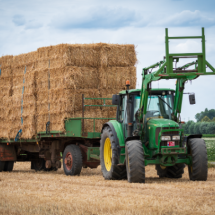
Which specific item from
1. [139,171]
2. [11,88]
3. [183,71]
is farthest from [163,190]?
[11,88]

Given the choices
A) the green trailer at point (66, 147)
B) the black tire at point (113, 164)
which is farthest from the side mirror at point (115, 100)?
the green trailer at point (66, 147)

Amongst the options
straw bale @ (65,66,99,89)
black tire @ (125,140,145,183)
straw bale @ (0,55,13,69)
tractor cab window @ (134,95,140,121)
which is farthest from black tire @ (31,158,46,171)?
black tire @ (125,140,145,183)

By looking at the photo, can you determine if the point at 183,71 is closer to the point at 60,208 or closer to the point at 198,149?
the point at 198,149

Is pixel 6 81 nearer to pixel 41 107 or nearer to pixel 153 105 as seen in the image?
pixel 41 107

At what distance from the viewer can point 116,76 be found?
49.2ft

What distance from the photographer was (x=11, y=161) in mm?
18406

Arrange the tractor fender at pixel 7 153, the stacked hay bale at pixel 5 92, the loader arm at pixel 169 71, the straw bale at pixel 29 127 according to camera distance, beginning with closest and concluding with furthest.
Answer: the loader arm at pixel 169 71 → the straw bale at pixel 29 127 → the stacked hay bale at pixel 5 92 → the tractor fender at pixel 7 153

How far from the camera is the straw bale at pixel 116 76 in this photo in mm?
14859

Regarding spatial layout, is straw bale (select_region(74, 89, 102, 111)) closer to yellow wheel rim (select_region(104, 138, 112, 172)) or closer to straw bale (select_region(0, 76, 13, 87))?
yellow wheel rim (select_region(104, 138, 112, 172))

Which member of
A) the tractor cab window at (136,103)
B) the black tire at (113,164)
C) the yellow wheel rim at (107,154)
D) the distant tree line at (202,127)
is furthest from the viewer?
the distant tree line at (202,127)

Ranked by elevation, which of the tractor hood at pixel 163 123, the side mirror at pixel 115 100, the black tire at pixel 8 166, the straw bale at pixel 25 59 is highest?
the straw bale at pixel 25 59

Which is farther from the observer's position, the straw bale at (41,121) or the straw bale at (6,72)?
the straw bale at (6,72)

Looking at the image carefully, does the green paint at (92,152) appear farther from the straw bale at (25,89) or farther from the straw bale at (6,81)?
the straw bale at (6,81)

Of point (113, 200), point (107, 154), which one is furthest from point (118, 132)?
point (113, 200)
